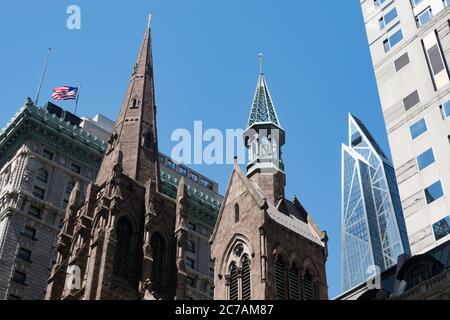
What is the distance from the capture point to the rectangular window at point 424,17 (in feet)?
159

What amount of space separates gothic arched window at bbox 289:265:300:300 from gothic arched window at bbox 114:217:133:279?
11004 millimetres

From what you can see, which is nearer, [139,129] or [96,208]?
[96,208]

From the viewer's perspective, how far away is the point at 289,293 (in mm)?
39094

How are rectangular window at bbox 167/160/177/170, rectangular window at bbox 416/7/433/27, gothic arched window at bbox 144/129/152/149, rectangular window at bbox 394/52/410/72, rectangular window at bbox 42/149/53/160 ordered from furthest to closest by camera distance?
rectangular window at bbox 167/160/177/170, rectangular window at bbox 42/149/53/160, gothic arched window at bbox 144/129/152/149, rectangular window at bbox 394/52/410/72, rectangular window at bbox 416/7/433/27

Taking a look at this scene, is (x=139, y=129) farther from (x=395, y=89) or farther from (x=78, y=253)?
(x=395, y=89)

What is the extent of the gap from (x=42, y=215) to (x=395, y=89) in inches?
1282

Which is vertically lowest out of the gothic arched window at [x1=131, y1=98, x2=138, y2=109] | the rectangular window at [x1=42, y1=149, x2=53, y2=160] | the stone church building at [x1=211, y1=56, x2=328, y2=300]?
the stone church building at [x1=211, y1=56, x2=328, y2=300]

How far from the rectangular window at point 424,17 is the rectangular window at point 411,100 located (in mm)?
5293

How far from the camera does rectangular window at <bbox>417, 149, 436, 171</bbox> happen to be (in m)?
43.1

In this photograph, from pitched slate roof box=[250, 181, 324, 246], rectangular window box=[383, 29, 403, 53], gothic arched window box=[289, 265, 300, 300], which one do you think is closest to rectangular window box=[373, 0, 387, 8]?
rectangular window box=[383, 29, 403, 53]

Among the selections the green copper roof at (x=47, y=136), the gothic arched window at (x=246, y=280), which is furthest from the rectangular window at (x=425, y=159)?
the green copper roof at (x=47, y=136)

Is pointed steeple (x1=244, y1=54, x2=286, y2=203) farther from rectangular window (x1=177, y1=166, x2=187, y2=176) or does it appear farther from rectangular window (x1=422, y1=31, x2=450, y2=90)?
rectangular window (x1=177, y1=166, x2=187, y2=176)
